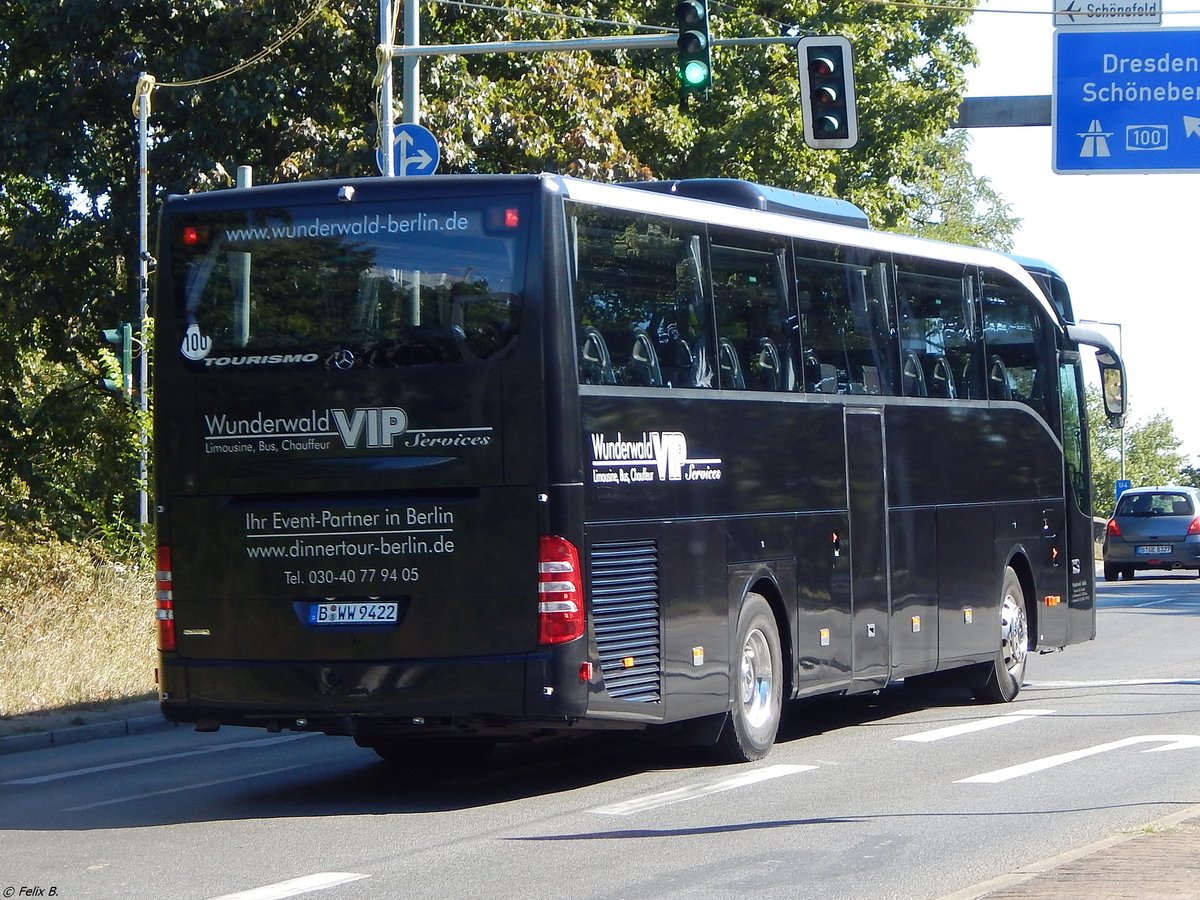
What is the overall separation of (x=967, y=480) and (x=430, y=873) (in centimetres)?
790

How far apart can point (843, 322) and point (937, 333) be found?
1.69m

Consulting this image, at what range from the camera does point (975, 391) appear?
50.6ft

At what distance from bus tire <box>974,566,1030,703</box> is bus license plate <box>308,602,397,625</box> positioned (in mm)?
6842

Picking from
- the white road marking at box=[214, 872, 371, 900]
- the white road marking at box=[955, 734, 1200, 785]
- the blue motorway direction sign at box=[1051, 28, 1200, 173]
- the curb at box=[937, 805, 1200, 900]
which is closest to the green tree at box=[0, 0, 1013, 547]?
the blue motorway direction sign at box=[1051, 28, 1200, 173]

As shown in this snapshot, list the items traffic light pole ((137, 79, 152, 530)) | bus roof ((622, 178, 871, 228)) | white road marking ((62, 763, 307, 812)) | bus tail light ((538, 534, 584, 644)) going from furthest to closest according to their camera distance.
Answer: traffic light pole ((137, 79, 152, 530)) < bus roof ((622, 178, 871, 228)) < white road marking ((62, 763, 307, 812)) < bus tail light ((538, 534, 584, 644))

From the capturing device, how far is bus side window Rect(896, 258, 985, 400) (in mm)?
14344

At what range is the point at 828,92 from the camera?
18.1 m

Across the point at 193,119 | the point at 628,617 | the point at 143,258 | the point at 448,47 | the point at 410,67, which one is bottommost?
the point at 628,617

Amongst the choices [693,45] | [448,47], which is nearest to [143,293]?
[448,47]

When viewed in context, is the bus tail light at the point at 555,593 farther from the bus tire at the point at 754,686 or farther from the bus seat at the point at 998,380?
the bus seat at the point at 998,380

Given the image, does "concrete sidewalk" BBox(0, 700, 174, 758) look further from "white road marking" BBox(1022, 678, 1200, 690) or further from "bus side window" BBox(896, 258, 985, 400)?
"white road marking" BBox(1022, 678, 1200, 690)

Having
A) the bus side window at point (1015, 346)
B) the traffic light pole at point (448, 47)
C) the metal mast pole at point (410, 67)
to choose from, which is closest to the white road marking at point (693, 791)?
the bus side window at point (1015, 346)

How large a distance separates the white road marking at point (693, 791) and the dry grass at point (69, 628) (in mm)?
6306

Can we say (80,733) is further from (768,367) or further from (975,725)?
(975,725)
